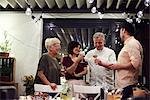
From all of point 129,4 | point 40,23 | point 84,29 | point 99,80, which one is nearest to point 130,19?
point 129,4

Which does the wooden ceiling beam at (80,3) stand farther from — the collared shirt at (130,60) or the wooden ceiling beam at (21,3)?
the collared shirt at (130,60)

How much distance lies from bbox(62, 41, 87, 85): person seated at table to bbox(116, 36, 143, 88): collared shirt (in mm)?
544

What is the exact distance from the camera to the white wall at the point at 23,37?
5.62 m

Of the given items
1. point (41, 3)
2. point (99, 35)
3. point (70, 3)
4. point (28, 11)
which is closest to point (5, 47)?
point (28, 11)

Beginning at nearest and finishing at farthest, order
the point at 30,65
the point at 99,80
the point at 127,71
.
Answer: the point at 127,71 → the point at 99,80 → the point at 30,65

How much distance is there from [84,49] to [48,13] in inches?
43.3

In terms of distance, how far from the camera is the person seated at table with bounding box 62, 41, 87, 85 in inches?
135

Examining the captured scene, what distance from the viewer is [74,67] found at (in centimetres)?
361

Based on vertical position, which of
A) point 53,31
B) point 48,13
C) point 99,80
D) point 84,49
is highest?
point 48,13

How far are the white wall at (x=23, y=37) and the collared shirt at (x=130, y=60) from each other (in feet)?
9.42

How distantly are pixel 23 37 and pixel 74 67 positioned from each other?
7.82ft

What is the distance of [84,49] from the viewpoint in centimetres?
527

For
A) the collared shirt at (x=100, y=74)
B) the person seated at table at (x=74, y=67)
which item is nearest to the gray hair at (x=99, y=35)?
the person seated at table at (x=74, y=67)

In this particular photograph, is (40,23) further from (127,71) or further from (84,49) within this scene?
(127,71)
